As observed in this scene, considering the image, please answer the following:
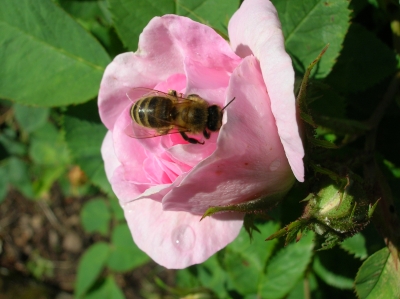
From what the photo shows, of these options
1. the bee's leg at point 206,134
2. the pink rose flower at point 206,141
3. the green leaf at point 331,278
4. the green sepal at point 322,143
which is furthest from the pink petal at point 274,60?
the green leaf at point 331,278

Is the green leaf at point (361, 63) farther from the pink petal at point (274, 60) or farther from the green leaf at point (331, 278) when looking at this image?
the green leaf at point (331, 278)

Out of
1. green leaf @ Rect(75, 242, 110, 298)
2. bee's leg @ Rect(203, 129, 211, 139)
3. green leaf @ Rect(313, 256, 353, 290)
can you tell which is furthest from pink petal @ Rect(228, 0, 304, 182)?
green leaf @ Rect(75, 242, 110, 298)

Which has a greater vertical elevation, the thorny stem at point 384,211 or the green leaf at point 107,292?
the thorny stem at point 384,211

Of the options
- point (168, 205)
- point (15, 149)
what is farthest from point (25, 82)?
point (15, 149)

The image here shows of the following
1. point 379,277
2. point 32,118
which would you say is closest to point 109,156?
point 379,277

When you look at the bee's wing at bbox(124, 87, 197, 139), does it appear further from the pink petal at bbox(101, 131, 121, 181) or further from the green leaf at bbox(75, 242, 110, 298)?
the green leaf at bbox(75, 242, 110, 298)

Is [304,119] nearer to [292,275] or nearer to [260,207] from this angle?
[260,207]

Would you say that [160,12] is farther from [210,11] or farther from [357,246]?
[357,246]
